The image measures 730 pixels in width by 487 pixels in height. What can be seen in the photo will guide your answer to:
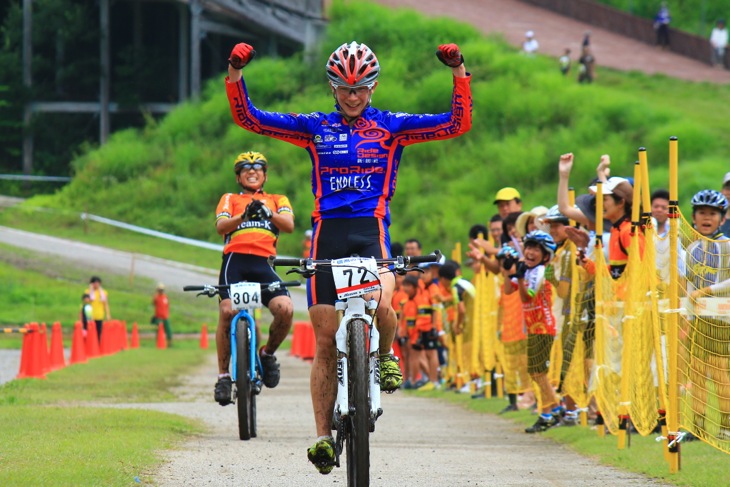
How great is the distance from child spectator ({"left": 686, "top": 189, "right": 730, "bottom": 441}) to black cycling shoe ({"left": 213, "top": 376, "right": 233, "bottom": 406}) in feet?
12.9

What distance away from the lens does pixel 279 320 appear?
13.2m

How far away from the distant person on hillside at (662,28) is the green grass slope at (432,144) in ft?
18.9

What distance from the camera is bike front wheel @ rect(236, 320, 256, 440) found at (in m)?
12.1

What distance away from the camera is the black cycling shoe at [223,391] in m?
12.6

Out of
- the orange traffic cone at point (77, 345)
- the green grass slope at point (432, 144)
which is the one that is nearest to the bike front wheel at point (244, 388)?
the orange traffic cone at point (77, 345)

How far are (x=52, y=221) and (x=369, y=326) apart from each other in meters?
43.1

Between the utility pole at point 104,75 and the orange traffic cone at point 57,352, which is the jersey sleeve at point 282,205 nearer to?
the orange traffic cone at point 57,352

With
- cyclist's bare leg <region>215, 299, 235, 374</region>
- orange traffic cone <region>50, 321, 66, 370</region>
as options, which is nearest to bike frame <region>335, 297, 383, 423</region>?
cyclist's bare leg <region>215, 299, 235, 374</region>

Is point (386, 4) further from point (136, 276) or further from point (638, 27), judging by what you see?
point (136, 276)

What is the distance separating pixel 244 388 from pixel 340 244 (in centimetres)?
378

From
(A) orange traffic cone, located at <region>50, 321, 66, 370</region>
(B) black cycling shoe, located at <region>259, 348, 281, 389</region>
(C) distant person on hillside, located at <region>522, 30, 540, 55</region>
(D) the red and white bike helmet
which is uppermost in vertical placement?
(C) distant person on hillside, located at <region>522, 30, 540, 55</region>

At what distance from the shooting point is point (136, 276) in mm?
42000

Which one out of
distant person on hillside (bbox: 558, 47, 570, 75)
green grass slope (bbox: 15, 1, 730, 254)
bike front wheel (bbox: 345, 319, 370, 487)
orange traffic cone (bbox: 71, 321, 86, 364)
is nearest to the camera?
bike front wheel (bbox: 345, 319, 370, 487)

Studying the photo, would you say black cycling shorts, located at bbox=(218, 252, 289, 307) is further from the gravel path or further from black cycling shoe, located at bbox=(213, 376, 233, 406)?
the gravel path
